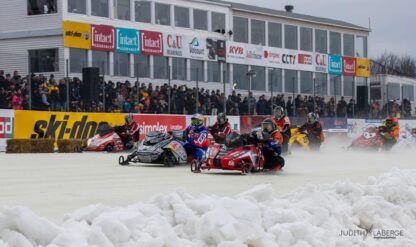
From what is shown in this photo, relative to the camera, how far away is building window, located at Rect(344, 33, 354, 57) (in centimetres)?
5626

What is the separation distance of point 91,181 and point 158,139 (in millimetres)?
5090

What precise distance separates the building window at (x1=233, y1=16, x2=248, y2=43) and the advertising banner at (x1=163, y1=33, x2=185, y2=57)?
21.9 feet

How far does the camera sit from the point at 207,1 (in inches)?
1770

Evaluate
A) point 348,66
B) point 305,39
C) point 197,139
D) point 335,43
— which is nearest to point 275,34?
point 305,39

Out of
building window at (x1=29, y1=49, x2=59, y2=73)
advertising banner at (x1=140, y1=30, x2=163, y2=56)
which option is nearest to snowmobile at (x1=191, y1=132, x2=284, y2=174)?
building window at (x1=29, y1=49, x2=59, y2=73)

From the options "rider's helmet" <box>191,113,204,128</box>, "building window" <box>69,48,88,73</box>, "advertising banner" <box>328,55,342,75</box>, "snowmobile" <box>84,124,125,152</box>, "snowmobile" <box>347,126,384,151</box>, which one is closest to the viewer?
"rider's helmet" <box>191,113,204,128</box>

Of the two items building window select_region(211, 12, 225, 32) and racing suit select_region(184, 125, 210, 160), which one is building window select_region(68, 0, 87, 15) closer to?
building window select_region(211, 12, 225, 32)

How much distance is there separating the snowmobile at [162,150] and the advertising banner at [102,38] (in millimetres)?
18043

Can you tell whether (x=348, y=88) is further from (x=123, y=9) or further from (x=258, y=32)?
(x=123, y=9)

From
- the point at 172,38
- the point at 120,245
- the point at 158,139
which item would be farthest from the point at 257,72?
the point at 120,245

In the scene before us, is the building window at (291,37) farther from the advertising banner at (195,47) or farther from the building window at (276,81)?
the advertising banner at (195,47)

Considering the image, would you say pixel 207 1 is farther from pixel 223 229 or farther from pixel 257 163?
pixel 223 229

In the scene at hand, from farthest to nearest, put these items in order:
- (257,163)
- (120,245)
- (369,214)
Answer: (257,163)
(369,214)
(120,245)

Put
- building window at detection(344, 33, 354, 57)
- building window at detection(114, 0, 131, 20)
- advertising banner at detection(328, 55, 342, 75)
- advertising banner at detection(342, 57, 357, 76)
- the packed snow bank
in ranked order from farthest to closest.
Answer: building window at detection(344, 33, 354, 57) < advertising banner at detection(342, 57, 357, 76) < advertising banner at detection(328, 55, 342, 75) < building window at detection(114, 0, 131, 20) < the packed snow bank
